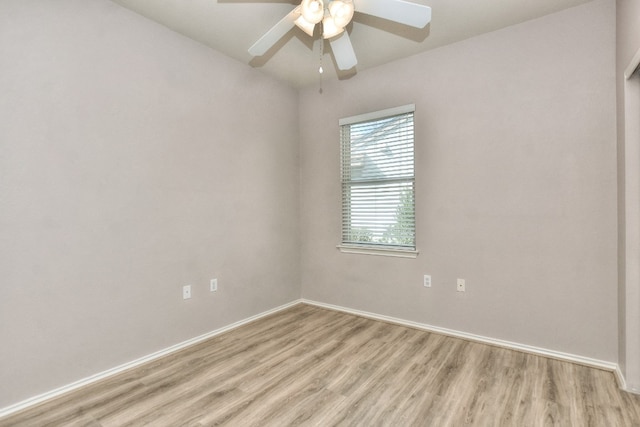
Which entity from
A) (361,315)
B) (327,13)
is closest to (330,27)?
(327,13)

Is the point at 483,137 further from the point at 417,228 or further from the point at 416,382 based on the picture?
the point at 416,382

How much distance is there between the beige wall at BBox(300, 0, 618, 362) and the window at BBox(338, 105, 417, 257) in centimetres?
11

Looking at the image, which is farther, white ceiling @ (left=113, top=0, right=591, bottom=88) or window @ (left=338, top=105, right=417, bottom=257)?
window @ (left=338, top=105, right=417, bottom=257)

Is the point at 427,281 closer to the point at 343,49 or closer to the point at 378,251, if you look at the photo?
the point at 378,251

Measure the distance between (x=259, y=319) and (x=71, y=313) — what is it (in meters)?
1.67

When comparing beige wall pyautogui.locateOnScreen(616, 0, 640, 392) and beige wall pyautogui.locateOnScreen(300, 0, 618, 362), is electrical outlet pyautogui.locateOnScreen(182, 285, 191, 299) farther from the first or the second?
beige wall pyautogui.locateOnScreen(616, 0, 640, 392)

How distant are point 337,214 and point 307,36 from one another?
1791mm

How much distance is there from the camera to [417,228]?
10.0 feet

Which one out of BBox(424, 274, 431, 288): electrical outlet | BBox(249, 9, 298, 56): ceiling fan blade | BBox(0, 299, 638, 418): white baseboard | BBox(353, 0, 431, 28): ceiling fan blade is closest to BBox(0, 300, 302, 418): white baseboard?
BBox(0, 299, 638, 418): white baseboard

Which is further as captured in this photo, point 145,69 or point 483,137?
point 483,137

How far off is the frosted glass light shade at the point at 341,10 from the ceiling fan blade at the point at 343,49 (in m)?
0.26

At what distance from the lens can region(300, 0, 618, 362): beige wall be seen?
7.48 ft

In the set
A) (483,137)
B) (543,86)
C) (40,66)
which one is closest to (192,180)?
(40,66)

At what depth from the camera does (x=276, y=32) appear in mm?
1994
